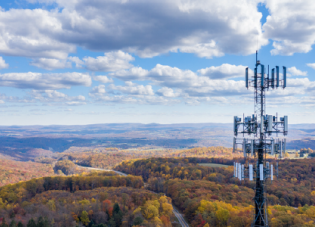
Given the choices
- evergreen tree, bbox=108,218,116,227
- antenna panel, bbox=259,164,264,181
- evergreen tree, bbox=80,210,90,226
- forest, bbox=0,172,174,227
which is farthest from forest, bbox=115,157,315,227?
antenna panel, bbox=259,164,264,181

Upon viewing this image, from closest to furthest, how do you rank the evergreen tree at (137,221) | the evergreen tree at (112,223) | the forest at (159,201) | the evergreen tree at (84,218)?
the forest at (159,201) → the evergreen tree at (137,221) → the evergreen tree at (112,223) → the evergreen tree at (84,218)

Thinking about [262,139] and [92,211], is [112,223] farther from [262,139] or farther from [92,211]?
[262,139]

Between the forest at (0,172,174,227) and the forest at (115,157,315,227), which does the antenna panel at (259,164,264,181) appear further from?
the forest at (0,172,174,227)

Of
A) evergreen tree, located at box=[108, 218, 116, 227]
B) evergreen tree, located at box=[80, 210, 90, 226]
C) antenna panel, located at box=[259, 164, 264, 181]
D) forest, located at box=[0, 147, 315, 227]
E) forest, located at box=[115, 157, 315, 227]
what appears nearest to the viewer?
antenna panel, located at box=[259, 164, 264, 181]

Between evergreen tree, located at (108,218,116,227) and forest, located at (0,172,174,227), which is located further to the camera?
evergreen tree, located at (108,218,116,227)

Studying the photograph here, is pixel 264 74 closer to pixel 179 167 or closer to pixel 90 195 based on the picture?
pixel 90 195

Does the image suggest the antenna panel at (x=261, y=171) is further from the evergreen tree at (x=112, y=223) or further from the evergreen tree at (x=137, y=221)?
the evergreen tree at (x=112, y=223)

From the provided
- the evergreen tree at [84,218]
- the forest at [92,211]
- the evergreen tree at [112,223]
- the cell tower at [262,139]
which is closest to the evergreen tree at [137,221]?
the forest at [92,211]

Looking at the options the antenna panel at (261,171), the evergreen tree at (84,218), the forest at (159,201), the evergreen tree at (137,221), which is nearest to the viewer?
the antenna panel at (261,171)

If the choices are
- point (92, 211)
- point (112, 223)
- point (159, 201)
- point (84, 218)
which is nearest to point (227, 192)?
point (159, 201)

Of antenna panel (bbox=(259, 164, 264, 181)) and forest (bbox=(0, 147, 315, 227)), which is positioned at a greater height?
antenna panel (bbox=(259, 164, 264, 181))

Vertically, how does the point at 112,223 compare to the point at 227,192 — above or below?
above

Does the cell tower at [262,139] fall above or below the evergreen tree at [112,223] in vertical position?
above
